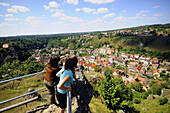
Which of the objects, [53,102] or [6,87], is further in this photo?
[6,87]

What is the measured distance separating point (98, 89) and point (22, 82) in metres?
10.0

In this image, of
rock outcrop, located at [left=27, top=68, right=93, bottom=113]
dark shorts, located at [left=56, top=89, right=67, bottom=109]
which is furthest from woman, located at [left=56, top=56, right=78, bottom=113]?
rock outcrop, located at [left=27, top=68, right=93, bottom=113]

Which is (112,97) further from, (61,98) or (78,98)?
(61,98)

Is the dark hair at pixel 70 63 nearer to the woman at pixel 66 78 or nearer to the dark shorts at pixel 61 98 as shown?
the woman at pixel 66 78

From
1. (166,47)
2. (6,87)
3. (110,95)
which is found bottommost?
(166,47)

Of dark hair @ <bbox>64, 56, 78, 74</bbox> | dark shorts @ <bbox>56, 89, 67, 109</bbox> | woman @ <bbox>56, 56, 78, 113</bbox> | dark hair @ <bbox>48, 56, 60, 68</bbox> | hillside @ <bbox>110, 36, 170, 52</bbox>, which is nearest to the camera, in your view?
woman @ <bbox>56, 56, 78, 113</bbox>

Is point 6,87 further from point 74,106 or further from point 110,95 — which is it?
point 110,95

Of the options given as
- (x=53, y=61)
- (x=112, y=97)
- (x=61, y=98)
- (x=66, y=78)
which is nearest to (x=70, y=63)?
(x=66, y=78)

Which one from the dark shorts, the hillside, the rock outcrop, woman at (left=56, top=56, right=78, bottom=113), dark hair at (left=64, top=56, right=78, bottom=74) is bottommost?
the hillside

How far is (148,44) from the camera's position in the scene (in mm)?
121000

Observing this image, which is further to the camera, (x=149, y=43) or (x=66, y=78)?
(x=149, y=43)

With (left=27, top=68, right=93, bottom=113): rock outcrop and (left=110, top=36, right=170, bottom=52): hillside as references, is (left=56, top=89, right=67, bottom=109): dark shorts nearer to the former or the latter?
(left=27, top=68, right=93, bottom=113): rock outcrop

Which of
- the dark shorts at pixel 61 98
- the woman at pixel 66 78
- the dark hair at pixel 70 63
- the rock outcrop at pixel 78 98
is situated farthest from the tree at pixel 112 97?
the dark hair at pixel 70 63

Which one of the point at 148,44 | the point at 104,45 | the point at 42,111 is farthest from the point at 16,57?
the point at 148,44
